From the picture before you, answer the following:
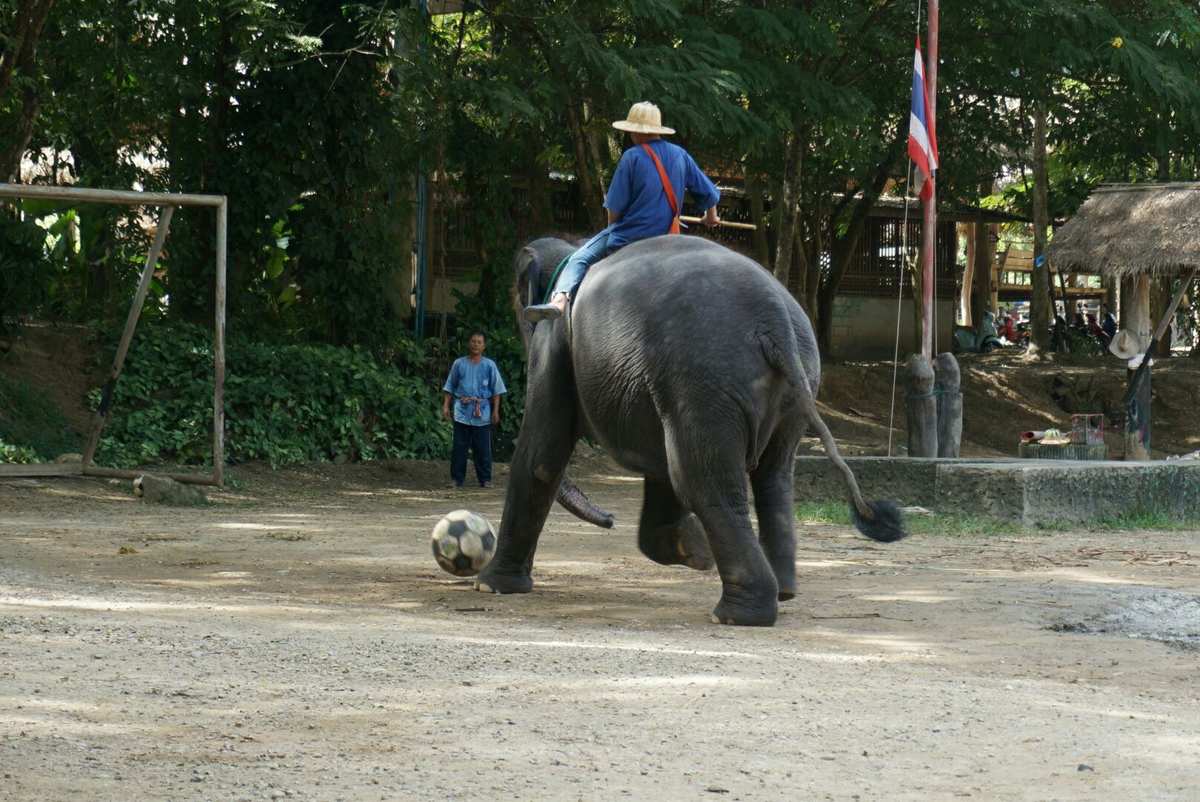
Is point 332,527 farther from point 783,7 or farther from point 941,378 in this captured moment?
point 783,7

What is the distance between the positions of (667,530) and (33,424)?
1125cm

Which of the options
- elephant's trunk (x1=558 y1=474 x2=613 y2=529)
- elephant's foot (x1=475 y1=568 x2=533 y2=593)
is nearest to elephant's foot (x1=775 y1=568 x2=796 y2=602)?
elephant's foot (x1=475 y1=568 x2=533 y2=593)

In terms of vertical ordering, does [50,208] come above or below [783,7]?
below

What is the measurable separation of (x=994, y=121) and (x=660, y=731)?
24.0 m

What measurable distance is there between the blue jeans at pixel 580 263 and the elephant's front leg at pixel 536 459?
0.67 feet

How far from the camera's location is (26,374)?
1956cm

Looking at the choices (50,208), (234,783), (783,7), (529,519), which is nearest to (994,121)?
(783,7)

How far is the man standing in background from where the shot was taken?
17.6m

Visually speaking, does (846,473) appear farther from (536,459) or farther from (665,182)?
(665,182)

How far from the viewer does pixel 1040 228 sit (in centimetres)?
3092

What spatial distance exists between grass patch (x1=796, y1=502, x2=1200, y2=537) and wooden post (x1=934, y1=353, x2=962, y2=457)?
173 cm

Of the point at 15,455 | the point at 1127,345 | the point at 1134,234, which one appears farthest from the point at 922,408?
the point at 15,455

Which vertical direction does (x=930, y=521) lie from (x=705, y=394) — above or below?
below

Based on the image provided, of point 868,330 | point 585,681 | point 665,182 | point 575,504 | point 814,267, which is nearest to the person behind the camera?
point 585,681
